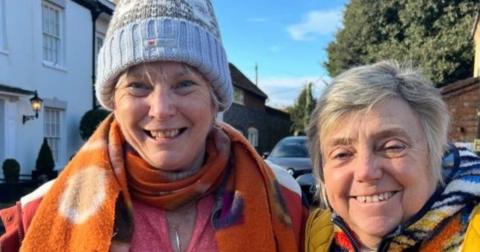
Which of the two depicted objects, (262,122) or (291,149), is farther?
(262,122)

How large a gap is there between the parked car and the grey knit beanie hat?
8042 mm

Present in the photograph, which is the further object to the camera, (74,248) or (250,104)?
(250,104)

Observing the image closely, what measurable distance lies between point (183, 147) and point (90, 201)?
1.16 ft

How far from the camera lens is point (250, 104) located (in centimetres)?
3431

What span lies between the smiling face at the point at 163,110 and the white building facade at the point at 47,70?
1078 cm

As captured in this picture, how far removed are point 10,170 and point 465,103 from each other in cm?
1161

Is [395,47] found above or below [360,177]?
above

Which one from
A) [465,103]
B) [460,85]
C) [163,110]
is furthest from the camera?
[465,103]

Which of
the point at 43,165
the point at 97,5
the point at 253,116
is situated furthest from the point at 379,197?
the point at 253,116

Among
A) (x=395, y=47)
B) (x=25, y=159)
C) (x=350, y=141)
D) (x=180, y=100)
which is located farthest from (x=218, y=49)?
(x=395, y=47)

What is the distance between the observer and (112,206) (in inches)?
73.7

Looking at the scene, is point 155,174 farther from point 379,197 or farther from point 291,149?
point 291,149

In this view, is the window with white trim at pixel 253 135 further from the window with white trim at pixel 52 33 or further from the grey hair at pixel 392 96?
the grey hair at pixel 392 96

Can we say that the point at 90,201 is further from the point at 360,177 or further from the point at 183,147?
the point at 360,177
